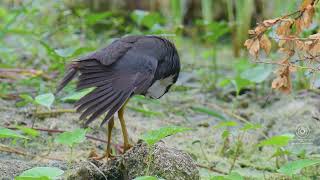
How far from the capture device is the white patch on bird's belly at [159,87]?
3054 millimetres

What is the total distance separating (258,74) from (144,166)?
1.70 meters

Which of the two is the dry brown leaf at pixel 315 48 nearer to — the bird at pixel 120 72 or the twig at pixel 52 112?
the bird at pixel 120 72

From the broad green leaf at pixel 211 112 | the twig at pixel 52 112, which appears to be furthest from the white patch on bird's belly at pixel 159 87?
the broad green leaf at pixel 211 112

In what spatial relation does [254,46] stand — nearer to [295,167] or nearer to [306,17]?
[306,17]

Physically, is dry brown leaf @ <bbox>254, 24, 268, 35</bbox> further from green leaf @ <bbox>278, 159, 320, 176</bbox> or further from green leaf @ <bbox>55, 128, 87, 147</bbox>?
green leaf @ <bbox>55, 128, 87, 147</bbox>

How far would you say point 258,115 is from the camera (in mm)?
4250

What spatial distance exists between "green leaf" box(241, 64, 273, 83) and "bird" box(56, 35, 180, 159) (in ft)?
3.27

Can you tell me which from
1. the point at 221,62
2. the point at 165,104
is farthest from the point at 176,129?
the point at 221,62

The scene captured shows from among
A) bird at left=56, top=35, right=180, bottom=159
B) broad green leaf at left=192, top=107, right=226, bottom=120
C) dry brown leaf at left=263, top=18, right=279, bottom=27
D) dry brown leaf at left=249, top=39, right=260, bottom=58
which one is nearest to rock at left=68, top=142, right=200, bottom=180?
bird at left=56, top=35, right=180, bottom=159

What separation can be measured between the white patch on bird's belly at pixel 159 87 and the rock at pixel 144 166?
0.50m

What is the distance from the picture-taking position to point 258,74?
4.01m

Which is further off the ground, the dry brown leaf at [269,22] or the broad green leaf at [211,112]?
the dry brown leaf at [269,22]
